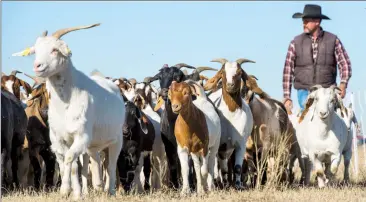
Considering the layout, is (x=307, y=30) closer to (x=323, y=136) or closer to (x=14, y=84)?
(x=323, y=136)

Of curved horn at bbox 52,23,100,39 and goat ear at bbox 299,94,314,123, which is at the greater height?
curved horn at bbox 52,23,100,39

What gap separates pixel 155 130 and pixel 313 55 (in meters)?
3.52

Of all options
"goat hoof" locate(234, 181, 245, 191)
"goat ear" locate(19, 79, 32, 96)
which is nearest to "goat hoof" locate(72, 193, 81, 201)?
"goat hoof" locate(234, 181, 245, 191)

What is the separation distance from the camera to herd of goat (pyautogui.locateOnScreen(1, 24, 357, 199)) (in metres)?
12.9

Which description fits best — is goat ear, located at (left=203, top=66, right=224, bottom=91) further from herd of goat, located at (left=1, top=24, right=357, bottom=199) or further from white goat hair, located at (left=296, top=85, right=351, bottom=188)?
white goat hair, located at (left=296, top=85, right=351, bottom=188)

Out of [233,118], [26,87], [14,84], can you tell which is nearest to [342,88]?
[233,118]

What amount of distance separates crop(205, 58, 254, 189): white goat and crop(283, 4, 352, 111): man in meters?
0.98

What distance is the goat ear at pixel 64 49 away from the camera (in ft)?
41.4

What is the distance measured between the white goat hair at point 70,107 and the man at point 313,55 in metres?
3.19

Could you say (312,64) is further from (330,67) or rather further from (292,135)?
(292,135)

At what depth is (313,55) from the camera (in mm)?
15359

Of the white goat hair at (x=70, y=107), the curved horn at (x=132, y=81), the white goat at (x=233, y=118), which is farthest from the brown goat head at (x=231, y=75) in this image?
the curved horn at (x=132, y=81)

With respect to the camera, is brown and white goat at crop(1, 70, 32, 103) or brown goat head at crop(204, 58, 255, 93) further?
brown and white goat at crop(1, 70, 32, 103)

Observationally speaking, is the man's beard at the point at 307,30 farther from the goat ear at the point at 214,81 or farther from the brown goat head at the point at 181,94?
the brown goat head at the point at 181,94
